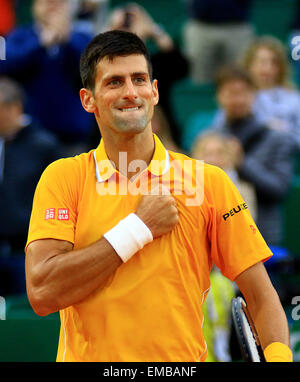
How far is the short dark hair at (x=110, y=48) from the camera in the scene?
8.74 ft

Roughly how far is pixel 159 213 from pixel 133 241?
144 mm

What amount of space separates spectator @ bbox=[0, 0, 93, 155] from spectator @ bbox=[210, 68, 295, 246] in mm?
1201

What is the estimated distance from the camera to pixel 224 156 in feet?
17.3

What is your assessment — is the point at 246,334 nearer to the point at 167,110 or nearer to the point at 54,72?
the point at 167,110

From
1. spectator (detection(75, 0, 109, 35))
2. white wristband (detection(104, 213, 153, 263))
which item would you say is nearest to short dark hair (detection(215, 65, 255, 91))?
spectator (detection(75, 0, 109, 35))

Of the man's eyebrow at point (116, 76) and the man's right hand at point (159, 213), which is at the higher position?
the man's eyebrow at point (116, 76)

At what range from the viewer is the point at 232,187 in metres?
2.72

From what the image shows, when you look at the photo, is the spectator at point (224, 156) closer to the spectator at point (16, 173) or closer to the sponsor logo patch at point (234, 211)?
the spectator at point (16, 173)

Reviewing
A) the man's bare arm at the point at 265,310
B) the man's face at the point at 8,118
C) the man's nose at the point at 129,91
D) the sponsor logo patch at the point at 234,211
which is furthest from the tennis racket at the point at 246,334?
the man's face at the point at 8,118

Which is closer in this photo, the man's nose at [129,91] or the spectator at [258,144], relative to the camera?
the man's nose at [129,91]

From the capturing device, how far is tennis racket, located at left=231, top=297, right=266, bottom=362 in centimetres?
253

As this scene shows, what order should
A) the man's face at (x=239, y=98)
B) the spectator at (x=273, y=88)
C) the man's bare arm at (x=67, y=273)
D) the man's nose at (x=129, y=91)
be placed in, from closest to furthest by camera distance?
the man's bare arm at (x=67, y=273), the man's nose at (x=129, y=91), the man's face at (x=239, y=98), the spectator at (x=273, y=88)

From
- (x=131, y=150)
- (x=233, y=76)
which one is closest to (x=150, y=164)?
(x=131, y=150)
